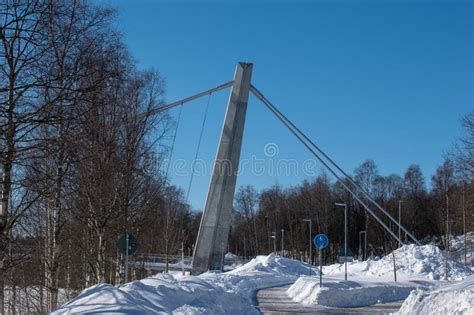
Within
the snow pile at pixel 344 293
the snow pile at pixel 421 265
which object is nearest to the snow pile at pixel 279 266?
the snow pile at pixel 421 265

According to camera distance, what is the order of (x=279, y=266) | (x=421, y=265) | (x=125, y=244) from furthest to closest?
(x=279, y=266)
(x=421, y=265)
(x=125, y=244)

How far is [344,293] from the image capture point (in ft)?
74.5

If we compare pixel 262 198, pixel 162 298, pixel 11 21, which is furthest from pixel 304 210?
pixel 11 21

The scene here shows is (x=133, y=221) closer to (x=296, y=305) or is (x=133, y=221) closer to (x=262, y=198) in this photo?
(x=296, y=305)

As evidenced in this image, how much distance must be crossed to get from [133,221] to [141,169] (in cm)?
264

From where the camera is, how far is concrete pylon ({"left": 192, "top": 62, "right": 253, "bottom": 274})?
2883 centimetres

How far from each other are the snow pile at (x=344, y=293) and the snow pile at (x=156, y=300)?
4.99 m

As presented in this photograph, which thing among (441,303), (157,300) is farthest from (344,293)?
(157,300)

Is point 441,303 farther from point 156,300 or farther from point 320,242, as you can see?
point 320,242

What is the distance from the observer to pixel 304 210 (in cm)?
7688

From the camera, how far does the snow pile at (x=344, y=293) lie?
21969 millimetres

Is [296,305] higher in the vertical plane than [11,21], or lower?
lower

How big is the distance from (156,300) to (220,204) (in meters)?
16.3

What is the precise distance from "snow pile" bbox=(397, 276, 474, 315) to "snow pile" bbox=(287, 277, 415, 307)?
671 cm
